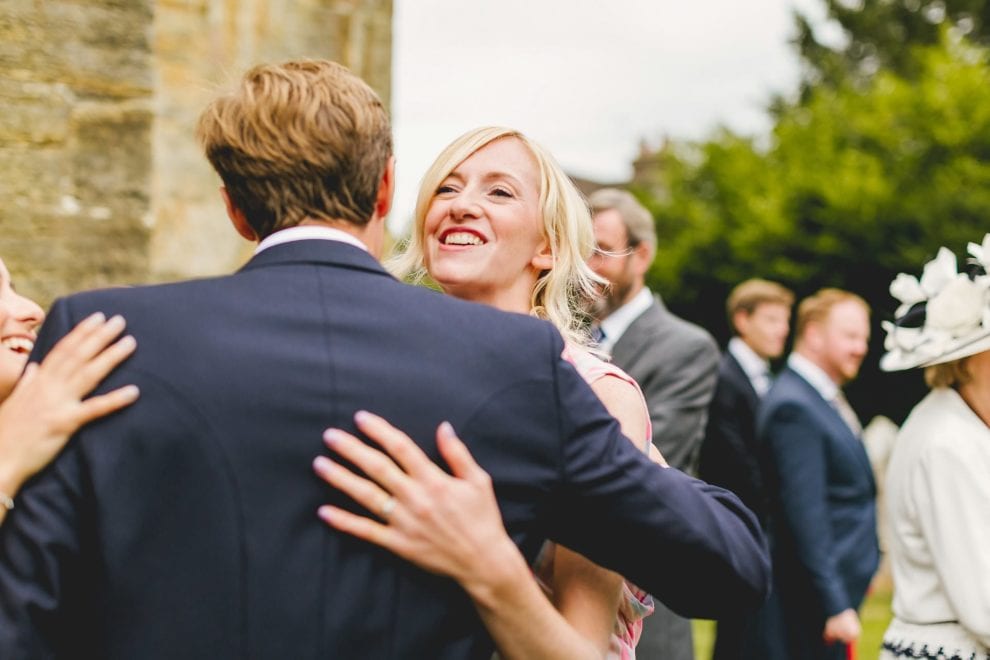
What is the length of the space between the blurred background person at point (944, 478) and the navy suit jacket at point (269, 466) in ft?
6.55

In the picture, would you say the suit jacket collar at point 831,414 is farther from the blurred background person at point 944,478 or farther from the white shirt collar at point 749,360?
the blurred background person at point 944,478

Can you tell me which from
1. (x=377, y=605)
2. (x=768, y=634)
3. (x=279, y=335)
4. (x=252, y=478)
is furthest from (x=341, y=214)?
(x=768, y=634)

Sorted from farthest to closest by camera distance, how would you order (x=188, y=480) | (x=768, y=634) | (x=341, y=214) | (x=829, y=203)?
1. (x=829, y=203)
2. (x=768, y=634)
3. (x=341, y=214)
4. (x=188, y=480)

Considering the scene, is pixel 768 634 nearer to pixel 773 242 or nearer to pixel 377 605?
pixel 377 605

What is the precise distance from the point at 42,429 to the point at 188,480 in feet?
0.73

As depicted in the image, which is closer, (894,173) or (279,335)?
(279,335)

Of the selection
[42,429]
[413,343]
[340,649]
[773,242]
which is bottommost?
[773,242]

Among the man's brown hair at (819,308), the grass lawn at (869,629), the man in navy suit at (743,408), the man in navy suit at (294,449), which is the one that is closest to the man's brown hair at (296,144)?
the man in navy suit at (294,449)

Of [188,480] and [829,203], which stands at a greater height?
[188,480]

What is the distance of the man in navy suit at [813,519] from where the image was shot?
518 centimetres

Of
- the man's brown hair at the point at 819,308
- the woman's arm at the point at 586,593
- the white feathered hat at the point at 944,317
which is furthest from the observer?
the man's brown hair at the point at 819,308

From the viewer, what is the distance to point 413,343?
5.93ft

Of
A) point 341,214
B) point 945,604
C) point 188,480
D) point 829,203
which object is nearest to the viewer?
point 188,480

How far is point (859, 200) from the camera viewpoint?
47.7 ft
